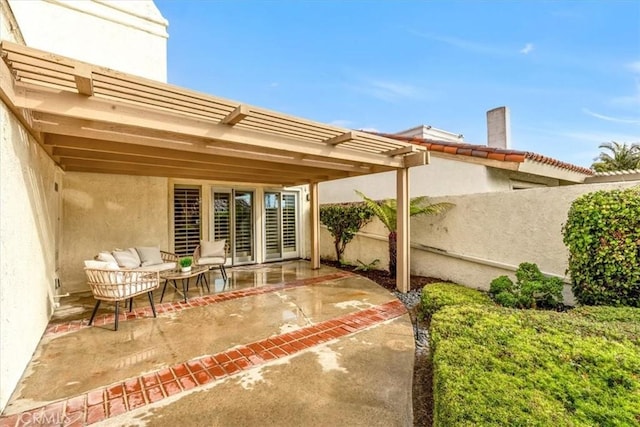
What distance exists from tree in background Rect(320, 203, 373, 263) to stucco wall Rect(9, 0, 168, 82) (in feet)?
23.9

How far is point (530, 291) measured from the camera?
15.9 ft

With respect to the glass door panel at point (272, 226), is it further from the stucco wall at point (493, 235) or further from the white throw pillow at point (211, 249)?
the stucco wall at point (493, 235)

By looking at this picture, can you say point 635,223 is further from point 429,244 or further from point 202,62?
point 202,62

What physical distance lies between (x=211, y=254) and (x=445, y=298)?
6427 mm

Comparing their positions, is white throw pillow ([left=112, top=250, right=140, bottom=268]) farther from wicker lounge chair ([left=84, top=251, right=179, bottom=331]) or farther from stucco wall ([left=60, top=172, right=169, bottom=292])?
wicker lounge chair ([left=84, top=251, right=179, bottom=331])

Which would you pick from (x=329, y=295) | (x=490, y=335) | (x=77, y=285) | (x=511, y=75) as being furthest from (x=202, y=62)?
(x=490, y=335)

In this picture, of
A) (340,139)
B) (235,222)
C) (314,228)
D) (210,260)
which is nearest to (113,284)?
(210,260)

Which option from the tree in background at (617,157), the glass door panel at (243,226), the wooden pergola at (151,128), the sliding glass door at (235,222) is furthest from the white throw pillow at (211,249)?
the tree in background at (617,157)

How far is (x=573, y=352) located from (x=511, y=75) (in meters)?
11.4

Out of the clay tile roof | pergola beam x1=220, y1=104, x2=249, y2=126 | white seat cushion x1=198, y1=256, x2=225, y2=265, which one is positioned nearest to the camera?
pergola beam x1=220, y1=104, x2=249, y2=126

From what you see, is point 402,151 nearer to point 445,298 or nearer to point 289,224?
point 445,298

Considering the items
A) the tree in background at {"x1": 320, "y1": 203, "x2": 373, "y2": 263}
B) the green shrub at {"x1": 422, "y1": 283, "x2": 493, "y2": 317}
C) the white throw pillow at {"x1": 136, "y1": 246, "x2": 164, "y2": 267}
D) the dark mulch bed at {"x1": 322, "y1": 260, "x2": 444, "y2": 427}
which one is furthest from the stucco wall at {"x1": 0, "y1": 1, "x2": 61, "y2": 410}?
the tree in background at {"x1": 320, "y1": 203, "x2": 373, "y2": 263}

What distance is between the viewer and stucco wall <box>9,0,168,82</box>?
7199 mm

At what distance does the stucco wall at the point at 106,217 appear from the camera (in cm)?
723
